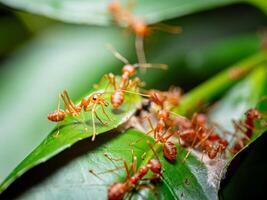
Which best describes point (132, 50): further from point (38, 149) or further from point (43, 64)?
point (38, 149)

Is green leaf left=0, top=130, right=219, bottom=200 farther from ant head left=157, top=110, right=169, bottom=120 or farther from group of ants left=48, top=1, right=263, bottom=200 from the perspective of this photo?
ant head left=157, top=110, right=169, bottom=120

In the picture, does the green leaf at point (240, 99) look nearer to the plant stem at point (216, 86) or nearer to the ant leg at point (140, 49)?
the plant stem at point (216, 86)

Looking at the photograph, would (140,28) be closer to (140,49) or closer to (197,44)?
(140,49)

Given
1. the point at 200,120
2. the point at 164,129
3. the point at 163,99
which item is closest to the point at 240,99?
the point at 200,120

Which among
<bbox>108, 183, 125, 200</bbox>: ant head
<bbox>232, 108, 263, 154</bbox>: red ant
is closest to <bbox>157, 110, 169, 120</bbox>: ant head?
<bbox>232, 108, 263, 154</bbox>: red ant

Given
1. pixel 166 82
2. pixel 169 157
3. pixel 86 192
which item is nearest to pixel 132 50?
pixel 166 82

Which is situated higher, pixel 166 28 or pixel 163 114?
pixel 166 28
